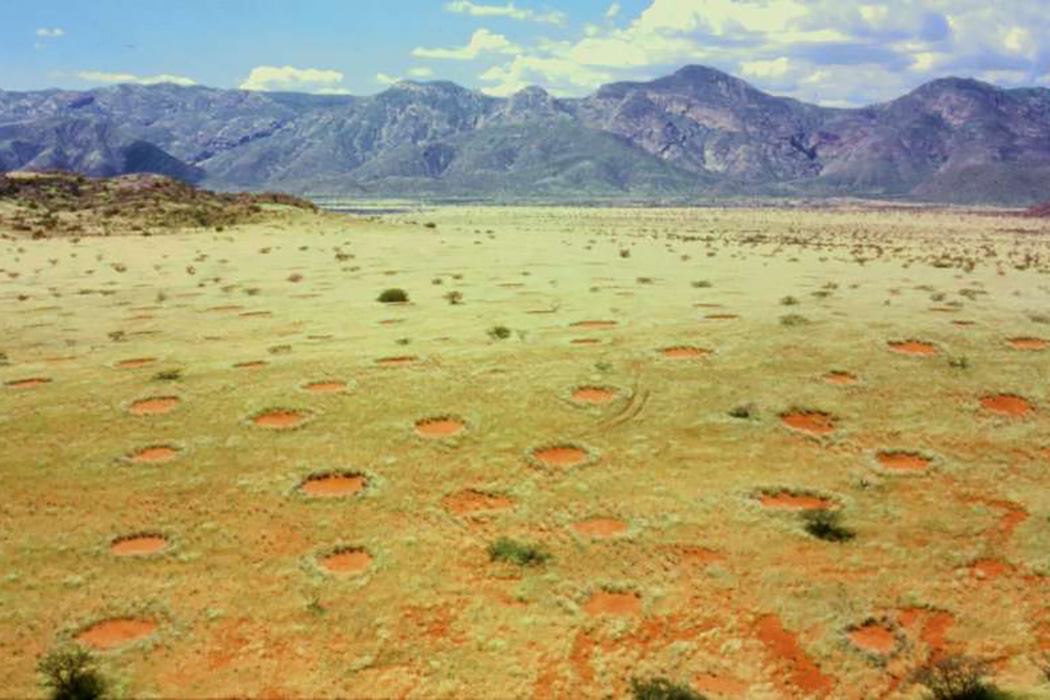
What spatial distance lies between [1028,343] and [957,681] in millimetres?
22101

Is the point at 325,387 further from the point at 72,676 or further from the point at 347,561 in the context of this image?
the point at 72,676

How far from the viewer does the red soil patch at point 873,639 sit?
13461 millimetres

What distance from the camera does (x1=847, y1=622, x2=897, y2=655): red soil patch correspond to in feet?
44.2

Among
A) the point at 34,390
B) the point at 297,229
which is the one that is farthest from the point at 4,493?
the point at 297,229

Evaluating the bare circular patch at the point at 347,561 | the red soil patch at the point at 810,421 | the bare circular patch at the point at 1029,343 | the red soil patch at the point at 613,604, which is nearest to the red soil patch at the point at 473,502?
the bare circular patch at the point at 347,561

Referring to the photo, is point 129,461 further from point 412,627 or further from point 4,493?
point 412,627

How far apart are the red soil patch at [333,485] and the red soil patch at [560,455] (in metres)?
4.34

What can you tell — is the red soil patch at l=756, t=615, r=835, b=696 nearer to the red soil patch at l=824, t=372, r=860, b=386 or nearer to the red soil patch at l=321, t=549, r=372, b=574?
the red soil patch at l=321, t=549, r=372, b=574

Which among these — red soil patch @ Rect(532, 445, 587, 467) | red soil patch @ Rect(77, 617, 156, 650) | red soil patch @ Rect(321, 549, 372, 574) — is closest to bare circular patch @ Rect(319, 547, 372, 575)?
red soil patch @ Rect(321, 549, 372, 574)

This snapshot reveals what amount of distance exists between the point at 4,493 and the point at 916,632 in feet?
62.6

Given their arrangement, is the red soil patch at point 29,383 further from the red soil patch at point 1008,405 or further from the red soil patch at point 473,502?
the red soil patch at point 1008,405

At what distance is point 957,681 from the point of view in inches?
477

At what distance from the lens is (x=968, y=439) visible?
21.5m

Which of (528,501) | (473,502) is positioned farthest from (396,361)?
(528,501)
